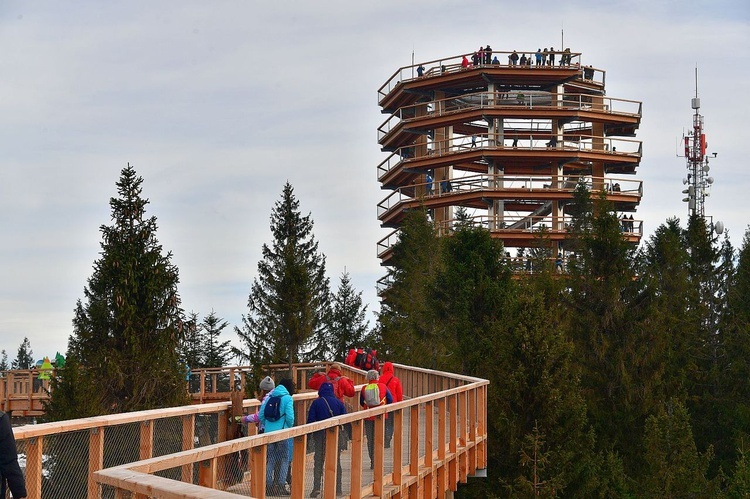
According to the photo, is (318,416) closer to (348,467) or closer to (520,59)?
(348,467)

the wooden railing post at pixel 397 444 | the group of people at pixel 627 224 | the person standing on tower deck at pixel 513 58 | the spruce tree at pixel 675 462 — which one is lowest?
the spruce tree at pixel 675 462

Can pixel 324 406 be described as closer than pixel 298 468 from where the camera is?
No

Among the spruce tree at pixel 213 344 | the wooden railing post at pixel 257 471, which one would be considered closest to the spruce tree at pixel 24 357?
the spruce tree at pixel 213 344

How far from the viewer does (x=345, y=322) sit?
333 ft

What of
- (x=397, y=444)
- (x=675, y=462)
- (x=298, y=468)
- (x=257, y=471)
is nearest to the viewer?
(x=257, y=471)

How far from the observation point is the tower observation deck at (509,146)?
77812mm

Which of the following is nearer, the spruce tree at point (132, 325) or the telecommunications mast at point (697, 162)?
the spruce tree at point (132, 325)

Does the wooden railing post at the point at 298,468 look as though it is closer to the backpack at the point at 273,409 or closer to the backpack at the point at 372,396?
the backpack at the point at 273,409

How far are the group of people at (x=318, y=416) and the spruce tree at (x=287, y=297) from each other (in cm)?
5168

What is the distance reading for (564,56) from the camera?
8044 cm

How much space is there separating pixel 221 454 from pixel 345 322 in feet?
300

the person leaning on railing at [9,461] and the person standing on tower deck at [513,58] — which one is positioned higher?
the person standing on tower deck at [513,58]

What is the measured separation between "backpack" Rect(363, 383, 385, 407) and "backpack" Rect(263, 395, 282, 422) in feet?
15.1

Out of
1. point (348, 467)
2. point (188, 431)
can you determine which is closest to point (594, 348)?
point (348, 467)
